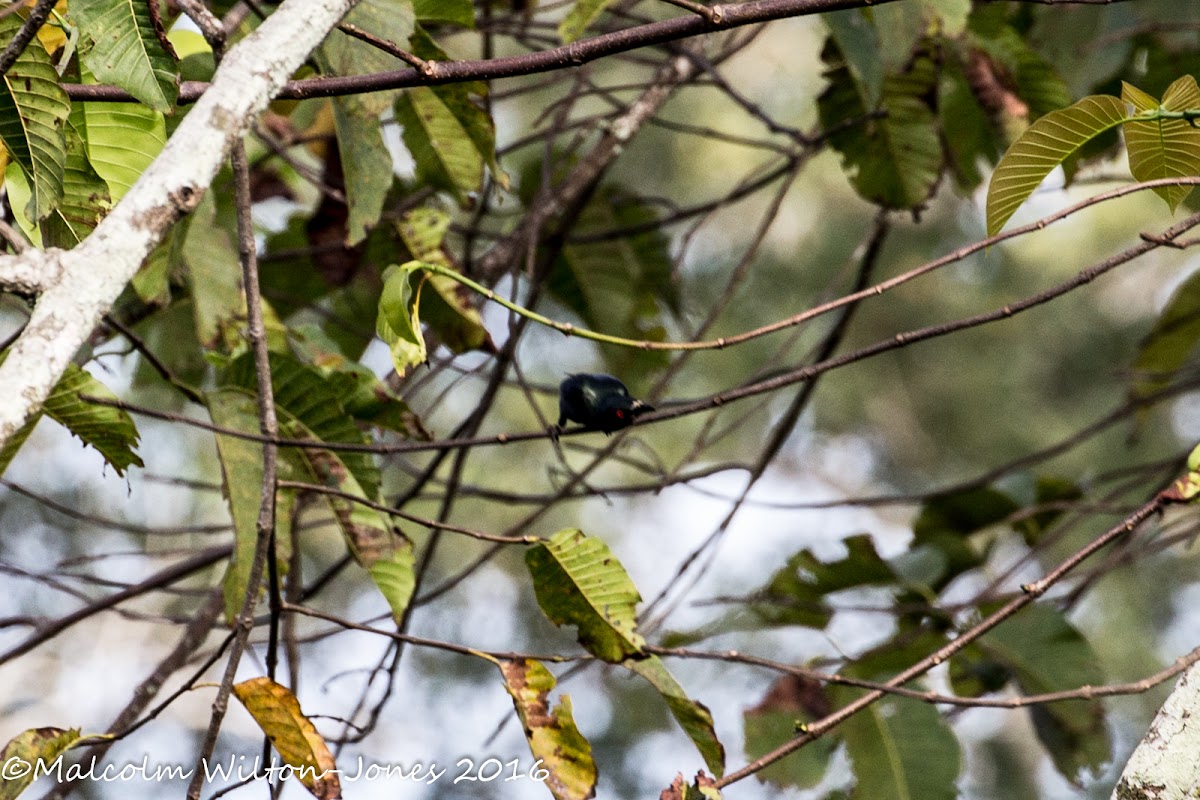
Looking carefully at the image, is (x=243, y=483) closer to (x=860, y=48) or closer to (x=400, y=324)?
(x=400, y=324)

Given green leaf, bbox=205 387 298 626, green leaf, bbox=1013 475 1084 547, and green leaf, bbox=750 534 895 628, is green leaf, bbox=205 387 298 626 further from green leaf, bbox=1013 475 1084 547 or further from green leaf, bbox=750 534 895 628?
green leaf, bbox=1013 475 1084 547

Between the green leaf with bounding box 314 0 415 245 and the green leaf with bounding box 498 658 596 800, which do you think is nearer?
the green leaf with bounding box 498 658 596 800

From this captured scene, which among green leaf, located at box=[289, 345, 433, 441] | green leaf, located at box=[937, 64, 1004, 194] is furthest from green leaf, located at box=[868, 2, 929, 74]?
green leaf, located at box=[289, 345, 433, 441]

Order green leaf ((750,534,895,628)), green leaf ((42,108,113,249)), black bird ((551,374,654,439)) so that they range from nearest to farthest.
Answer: green leaf ((42,108,113,249)), black bird ((551,374,654,439)), green leaf ((750,534,895,628))

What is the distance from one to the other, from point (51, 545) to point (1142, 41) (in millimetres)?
6172

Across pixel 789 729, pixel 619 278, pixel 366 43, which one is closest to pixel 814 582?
pixel 789 729

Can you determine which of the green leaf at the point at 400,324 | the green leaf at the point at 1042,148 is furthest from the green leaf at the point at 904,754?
the green leaf at the point at 400,324

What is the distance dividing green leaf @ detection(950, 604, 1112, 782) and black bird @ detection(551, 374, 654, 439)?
1.36 metres

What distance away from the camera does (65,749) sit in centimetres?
124

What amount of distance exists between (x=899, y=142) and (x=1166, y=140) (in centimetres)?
108

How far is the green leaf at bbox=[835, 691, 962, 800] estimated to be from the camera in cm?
214

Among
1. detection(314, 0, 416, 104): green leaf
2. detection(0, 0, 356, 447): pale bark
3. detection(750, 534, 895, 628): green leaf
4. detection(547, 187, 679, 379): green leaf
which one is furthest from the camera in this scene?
detection(547, 187, 679, 379): green leaf

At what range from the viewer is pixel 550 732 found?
1.33m

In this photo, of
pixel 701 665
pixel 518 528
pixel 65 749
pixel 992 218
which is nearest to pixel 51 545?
pixel 701 665
